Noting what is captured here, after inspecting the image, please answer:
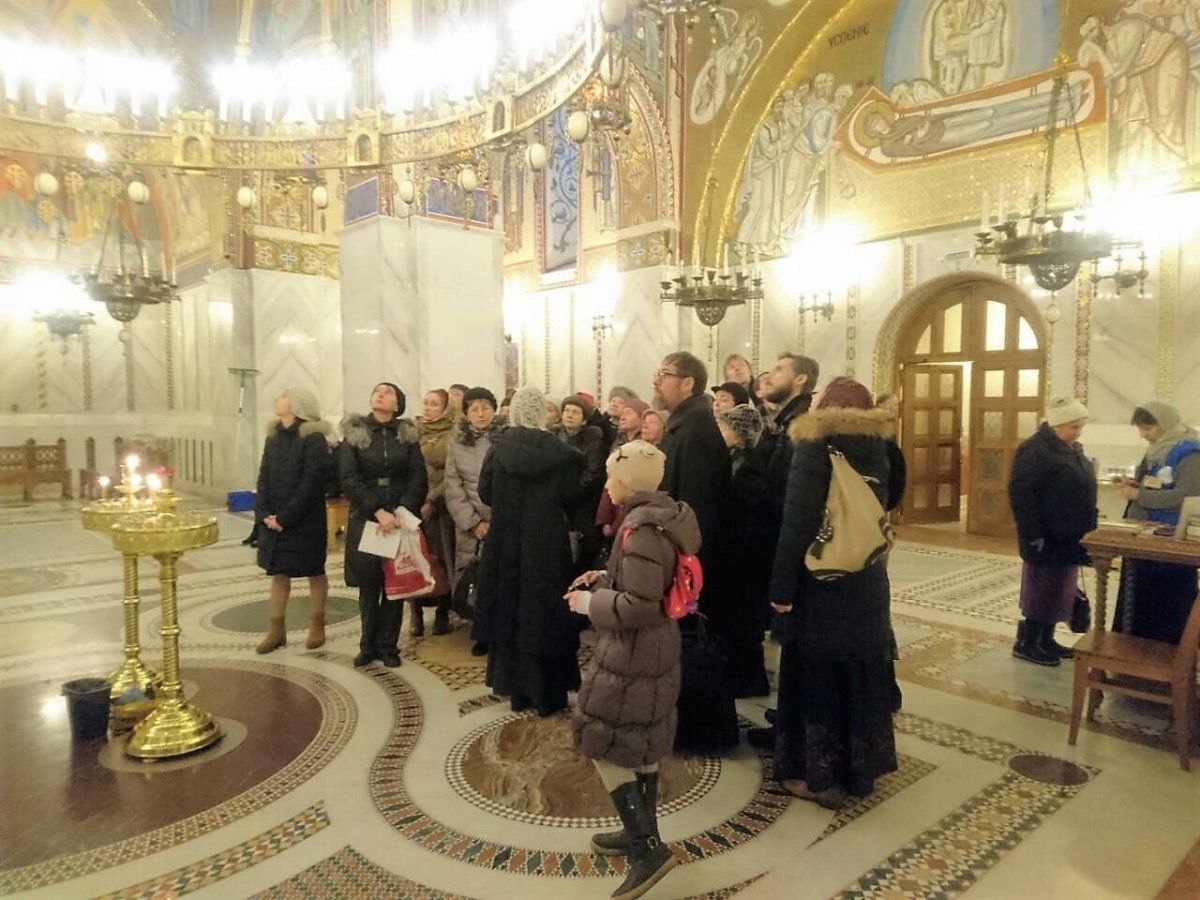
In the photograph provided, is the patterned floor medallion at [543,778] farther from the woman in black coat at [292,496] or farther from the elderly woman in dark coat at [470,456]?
the woman in black coat at [292,496]

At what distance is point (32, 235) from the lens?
604 inches

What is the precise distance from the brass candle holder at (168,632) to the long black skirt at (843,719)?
280 cm

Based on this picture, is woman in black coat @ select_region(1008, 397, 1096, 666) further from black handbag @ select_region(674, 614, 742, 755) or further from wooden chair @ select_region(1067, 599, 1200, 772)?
black handbag @ select_region(674, 614, 742, 755)

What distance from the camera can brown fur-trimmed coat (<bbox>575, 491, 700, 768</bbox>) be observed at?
2.59 metres

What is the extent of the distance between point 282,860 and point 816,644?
A: 2.20 metres

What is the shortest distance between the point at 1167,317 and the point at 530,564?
8.04 metres

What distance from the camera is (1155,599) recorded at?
4.53 metres

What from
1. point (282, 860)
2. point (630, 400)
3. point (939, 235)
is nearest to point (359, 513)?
point (630, 400)

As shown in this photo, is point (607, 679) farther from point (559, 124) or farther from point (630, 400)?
point (559, 124)

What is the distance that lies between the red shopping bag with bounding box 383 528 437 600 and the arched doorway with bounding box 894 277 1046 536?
317 inches

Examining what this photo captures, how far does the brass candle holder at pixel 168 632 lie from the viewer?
12.1ft

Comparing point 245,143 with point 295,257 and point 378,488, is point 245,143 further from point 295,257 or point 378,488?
point 295,257

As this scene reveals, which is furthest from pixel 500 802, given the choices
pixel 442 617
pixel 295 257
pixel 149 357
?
pixel 149 357

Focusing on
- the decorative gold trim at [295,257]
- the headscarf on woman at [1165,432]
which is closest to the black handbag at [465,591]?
the headscarf on woman at [1165,432]
